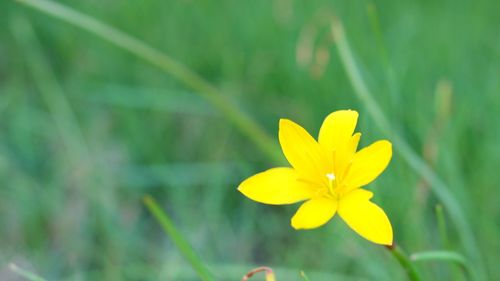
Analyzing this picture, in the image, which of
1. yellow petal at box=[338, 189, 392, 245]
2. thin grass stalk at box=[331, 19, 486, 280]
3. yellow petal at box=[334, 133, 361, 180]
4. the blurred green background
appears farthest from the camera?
the blurred green background

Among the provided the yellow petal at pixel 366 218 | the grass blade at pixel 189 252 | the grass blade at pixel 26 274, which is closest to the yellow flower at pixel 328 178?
the yellow petal at pixel 366 218

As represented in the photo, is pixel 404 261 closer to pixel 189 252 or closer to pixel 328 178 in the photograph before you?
pixel 328 178

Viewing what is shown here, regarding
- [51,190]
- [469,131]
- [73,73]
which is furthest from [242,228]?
[73,73]

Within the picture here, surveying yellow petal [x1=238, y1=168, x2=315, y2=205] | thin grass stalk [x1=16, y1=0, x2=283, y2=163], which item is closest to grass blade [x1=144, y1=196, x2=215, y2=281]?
yellow petal [x1=238, y1=168, x2=315, y2=205]

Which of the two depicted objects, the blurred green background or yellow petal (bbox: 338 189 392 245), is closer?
yellow petal (bbox: 338 189 392 245)

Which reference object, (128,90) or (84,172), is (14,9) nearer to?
(128,90)

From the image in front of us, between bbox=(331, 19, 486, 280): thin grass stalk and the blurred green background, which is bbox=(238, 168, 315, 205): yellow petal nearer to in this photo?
the blurred green background
